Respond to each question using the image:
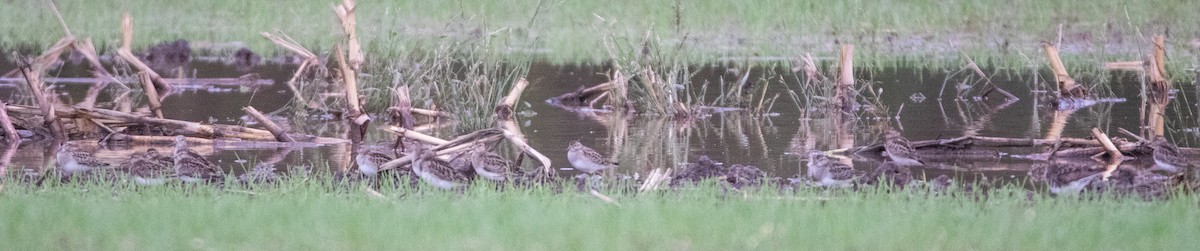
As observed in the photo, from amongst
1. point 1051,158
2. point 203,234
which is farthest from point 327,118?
point 203,234

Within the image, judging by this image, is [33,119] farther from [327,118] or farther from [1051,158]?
[1051,158]

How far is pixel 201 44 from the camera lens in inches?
1120

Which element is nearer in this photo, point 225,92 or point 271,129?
point 271,129

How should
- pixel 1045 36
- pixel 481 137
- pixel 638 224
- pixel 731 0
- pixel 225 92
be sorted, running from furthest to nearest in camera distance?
pixel 731 0 → pixel 1045 36 → pixel 225 92 → pixel 481 137 → pixel 638 224

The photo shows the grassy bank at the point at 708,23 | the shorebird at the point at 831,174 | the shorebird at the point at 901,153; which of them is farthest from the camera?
the grassy bank at the point at 708,23

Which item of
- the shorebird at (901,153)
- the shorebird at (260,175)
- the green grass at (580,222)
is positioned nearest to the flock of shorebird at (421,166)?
the shorebird at (260,175)

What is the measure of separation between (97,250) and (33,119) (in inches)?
280

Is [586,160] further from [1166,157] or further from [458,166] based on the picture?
[1166,157]

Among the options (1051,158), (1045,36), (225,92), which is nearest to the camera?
(1051,158)

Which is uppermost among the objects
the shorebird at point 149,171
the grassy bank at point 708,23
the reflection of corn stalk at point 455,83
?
the grassy bank at point 708,23

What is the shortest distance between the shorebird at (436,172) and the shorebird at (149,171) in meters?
1.36

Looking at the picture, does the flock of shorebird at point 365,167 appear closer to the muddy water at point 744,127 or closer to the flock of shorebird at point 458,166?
the flock of shorebird at point 458,166

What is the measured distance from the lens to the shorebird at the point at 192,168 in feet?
31.6

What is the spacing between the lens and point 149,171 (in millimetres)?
9555
